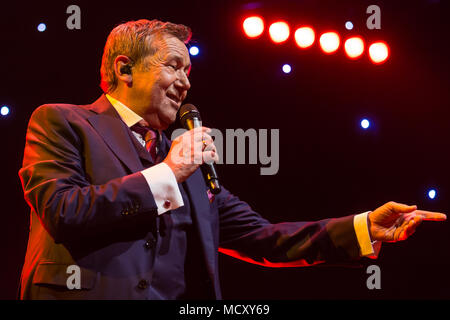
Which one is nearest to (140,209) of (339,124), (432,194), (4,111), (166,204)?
(166,204)

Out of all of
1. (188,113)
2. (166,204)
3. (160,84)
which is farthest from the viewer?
(160,84)

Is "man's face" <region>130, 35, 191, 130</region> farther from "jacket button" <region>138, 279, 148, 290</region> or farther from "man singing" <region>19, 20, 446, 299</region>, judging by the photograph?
"jacket button" <region>138, 279, 148, 290</region>

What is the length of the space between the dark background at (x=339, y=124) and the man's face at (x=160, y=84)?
993 mm

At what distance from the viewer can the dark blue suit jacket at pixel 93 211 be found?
1.59 m

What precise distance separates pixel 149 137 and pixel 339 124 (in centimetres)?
167

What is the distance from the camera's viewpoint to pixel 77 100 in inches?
113

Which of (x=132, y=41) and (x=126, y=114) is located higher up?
(x=132, y=41)

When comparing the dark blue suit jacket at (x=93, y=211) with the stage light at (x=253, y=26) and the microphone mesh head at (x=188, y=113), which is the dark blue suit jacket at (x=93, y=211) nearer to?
the microphone mesh head at (x=188, y=113)

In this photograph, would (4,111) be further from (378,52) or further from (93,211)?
(378,52)

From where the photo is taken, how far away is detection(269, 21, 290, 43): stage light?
10.8 ft

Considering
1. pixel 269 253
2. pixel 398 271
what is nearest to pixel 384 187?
pixel 398 271

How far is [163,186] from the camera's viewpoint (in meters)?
1.66

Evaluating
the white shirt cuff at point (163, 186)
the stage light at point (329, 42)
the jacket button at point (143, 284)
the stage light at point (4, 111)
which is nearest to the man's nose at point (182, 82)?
the white shirt cuff at point (163, 186)

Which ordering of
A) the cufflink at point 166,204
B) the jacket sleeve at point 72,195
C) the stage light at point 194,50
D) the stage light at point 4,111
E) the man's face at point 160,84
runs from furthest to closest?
the stage light at point 194,50 < the stage light at point 4,111 < the man's face at point 160,84 < the cufflink at point 166,204 < the jacket sleeve at point 72,195
